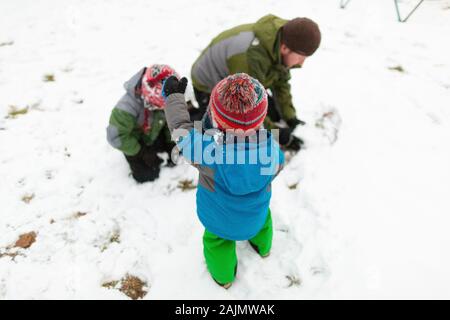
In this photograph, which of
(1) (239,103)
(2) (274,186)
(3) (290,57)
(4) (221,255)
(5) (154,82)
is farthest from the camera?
(2) (274,186)

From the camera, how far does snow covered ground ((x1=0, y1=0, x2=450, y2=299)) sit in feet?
6.59

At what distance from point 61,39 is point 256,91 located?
3.82 m

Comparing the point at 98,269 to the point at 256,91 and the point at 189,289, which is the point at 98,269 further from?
the point at 256,91

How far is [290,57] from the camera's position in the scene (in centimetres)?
226

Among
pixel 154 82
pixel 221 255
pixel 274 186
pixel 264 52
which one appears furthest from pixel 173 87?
pixel 274 186

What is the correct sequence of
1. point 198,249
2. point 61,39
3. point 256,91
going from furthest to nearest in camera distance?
1. point 61,39
2. point 198,249
3. point 256,91

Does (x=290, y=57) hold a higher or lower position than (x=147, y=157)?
higher

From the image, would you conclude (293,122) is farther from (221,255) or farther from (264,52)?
(221,255)

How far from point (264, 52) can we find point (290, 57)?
7.4 inches

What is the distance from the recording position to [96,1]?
483 cm

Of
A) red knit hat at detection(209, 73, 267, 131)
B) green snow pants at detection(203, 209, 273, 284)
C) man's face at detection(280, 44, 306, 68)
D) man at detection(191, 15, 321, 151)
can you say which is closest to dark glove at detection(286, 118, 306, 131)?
man at detection(191, 15, 321, 151)
